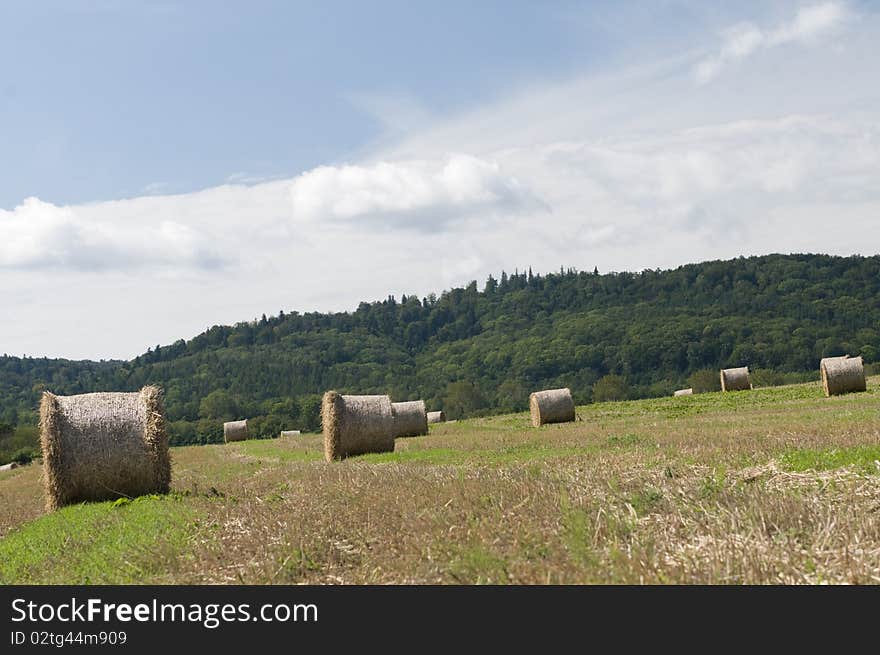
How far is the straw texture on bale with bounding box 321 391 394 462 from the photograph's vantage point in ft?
88.3

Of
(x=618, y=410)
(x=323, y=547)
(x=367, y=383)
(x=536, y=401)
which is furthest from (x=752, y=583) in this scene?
(x=367, y=383)

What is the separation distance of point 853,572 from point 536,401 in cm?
3417

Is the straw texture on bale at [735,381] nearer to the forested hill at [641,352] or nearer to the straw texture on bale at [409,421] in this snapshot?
the straw texture on bale at [409,421]

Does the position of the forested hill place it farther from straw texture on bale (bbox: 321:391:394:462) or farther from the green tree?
straw texture on bale (bbox: 321:391:394:462)

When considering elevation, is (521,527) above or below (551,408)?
above

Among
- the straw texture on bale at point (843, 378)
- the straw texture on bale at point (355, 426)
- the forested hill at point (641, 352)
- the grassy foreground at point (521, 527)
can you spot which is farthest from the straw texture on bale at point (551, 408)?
the forested hill at point (641, 352)

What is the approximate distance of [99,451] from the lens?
18.1 metres

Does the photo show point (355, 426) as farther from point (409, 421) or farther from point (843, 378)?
point (843, 378)

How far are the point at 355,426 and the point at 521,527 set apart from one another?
18.9 metres

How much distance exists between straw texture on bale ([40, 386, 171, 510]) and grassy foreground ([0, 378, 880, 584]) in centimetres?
169

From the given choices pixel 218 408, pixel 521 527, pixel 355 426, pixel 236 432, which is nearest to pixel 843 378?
pixel 355 426

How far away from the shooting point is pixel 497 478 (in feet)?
41.0

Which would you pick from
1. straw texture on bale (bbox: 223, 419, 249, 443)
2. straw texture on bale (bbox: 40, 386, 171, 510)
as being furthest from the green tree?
straw texture on bale (bbox: 40, 386, 171, 510)

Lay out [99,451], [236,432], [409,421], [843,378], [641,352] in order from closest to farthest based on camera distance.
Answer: [99,451] → [409,421] → [843,378] → [236,432] → [641,352]
